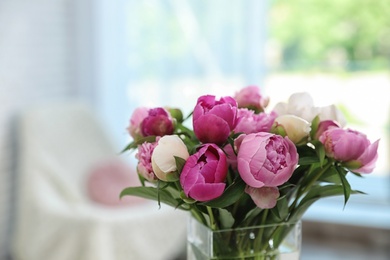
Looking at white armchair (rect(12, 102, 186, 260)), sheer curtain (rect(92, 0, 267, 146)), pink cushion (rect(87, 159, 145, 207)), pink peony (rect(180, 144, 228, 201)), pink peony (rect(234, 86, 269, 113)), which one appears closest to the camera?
pink peony (rect(180, 144, 228, 201))

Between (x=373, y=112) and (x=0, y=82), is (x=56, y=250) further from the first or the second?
(x=373, y=112)

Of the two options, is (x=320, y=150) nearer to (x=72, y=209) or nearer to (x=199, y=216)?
(x=199, y=216)

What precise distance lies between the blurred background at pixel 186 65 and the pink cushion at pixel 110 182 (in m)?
0.12

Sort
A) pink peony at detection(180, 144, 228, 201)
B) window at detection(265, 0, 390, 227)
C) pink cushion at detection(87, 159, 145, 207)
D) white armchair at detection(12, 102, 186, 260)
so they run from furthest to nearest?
window at detection(265, 0, 390, 227)
pink cushion at detection(87, 159, 145, 207)
white armchair at detection(12, 102, 186, 260)
pink peony at detection(180, 144, 228, 201)

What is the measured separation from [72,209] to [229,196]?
1.98 metres

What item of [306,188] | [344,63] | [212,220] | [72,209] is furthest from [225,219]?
[344,63]

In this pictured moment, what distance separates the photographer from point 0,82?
9.72ft

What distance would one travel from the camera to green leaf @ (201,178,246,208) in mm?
865

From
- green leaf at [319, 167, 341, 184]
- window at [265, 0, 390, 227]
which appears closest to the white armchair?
window at [265, 0, 390, 227]

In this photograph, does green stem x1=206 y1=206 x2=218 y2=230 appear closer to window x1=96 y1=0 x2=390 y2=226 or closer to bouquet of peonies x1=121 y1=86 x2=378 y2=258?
bouquet of peonies x1=121 y1=86 x2=378 y2=258

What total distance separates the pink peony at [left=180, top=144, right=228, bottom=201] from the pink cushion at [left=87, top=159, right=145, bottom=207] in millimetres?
2152

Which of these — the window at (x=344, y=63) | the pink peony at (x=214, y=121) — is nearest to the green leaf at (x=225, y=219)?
the pink peony at (x=214, y=121)

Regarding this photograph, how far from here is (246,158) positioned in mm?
841

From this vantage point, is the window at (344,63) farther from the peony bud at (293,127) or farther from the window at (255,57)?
the peony bud at (293,127)
